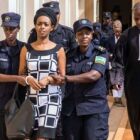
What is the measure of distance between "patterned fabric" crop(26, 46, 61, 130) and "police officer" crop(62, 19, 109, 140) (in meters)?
0.29

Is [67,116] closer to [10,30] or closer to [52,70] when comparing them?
[52,70]

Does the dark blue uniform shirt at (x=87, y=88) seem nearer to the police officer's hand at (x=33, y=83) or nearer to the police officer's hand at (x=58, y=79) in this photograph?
the police officer's hand at (x=58, y=79)

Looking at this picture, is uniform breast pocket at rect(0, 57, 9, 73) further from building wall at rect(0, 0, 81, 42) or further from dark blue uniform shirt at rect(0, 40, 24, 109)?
building wall at rect(0, 0, 81, 42)

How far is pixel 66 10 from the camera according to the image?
1038 centimetres

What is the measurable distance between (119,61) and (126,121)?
284cm

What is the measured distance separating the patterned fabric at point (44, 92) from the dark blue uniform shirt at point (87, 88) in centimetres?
31

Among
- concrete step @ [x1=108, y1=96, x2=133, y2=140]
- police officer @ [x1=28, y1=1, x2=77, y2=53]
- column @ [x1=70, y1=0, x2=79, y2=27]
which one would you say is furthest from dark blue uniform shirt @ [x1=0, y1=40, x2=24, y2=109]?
column @ [x1=70, y1=0, x2=79, y2=27]

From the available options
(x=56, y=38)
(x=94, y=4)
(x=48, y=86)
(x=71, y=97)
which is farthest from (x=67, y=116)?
(x=94, y=4)

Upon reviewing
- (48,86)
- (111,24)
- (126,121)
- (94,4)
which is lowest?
(126,121)

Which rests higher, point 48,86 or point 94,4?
point 94,4

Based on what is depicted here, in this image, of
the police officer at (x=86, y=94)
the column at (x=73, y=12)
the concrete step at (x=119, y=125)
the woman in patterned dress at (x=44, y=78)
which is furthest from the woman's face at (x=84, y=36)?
the column at (x=73, y=12)

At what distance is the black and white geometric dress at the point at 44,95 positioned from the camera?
4.24 metres

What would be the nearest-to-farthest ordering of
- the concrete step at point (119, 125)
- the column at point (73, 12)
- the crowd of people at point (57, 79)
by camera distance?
the crowd of people at point (57, 79) → the concrete step at point (119, 125) → the column at point (73, 12)

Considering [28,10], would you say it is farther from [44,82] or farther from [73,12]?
[44,82]
